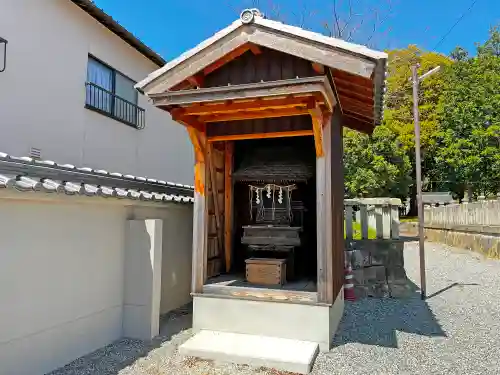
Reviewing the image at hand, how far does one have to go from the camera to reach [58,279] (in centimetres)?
411

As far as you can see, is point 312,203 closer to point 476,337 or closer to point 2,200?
point 476,337

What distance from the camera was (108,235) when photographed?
4.89 meters

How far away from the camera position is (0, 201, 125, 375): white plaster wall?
3561mm

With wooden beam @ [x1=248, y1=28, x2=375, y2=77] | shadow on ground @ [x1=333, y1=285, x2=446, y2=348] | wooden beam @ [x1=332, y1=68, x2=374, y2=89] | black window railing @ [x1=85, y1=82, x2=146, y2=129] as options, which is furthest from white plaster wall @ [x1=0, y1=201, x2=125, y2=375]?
black window railing @ [x1=85, y1=82, x2=146, y2=129]

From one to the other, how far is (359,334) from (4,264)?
4.47m

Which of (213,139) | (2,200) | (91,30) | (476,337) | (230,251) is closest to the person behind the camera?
(2,200)

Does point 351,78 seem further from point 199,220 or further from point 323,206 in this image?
point 199,220

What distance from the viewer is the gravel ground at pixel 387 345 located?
162 inches

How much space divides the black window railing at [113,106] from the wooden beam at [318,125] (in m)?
5.97

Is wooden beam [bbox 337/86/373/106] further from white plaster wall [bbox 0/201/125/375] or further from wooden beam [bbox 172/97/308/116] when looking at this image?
white plaster wall [bbox 0/201/125/375]

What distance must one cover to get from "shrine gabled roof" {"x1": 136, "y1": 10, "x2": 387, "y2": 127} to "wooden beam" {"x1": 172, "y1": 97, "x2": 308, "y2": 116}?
41 cm

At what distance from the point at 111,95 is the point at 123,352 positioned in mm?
6817

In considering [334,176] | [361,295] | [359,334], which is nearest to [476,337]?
[359,334]

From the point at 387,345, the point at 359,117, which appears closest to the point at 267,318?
the point at 387,345
